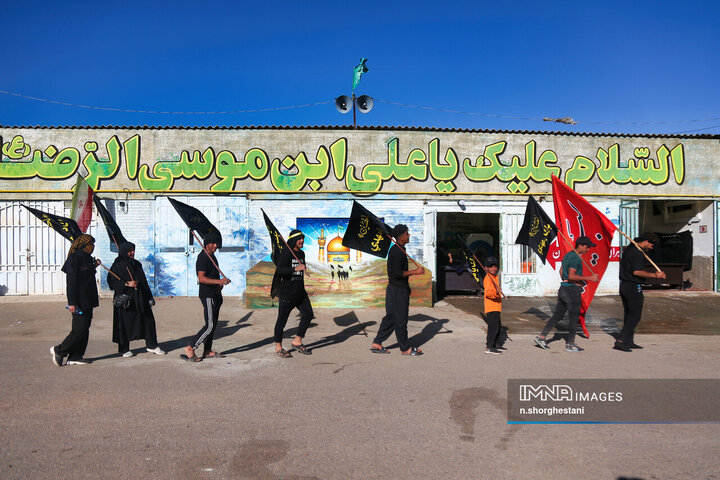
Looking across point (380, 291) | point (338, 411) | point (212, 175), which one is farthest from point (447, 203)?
point (338, 411)

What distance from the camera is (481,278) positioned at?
7.20 m

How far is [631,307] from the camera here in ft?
21.4

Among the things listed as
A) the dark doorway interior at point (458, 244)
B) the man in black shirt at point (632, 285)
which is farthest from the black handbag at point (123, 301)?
the dark doorway interior at point (458, 244)

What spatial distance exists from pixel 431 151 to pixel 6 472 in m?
11.6

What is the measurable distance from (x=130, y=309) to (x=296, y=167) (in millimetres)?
7134

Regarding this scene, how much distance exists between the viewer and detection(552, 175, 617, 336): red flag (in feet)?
23.8

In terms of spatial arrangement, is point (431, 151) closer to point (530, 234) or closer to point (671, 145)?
point (530, 234)

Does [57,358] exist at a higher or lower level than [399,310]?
lower

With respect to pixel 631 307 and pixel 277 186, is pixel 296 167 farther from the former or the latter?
pixel 631 307

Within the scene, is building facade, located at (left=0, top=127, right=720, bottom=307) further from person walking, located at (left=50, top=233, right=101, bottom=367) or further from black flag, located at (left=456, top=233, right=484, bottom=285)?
person walking, located at (left=50, top=233, right=101, bottom=367)

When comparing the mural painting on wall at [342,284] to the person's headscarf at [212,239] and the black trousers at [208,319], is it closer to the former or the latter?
the person's headscarf at [212,239]

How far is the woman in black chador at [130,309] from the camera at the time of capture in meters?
6.37

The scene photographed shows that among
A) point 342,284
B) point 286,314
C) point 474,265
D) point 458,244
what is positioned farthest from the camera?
point 458,244

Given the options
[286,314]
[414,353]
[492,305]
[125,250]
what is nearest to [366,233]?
[286,314]
